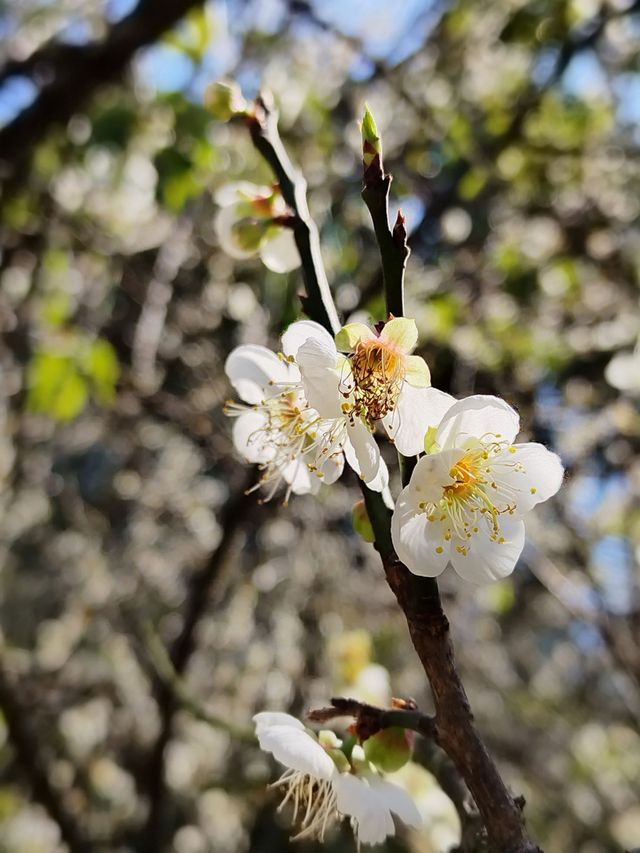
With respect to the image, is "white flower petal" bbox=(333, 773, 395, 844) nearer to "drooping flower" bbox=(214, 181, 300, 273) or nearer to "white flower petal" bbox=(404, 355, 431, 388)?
"white flower petal" bbox=(404, 355, 431, 388)

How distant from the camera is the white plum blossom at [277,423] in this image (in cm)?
74

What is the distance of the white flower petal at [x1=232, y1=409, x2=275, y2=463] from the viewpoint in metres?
0.78

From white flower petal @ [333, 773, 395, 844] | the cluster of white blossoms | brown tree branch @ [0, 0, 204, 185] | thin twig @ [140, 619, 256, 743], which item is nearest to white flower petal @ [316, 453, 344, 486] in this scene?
the cluster of white blossoms

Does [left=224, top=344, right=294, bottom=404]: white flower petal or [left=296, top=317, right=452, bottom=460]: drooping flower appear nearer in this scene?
[left=296, top=317, right=452, bottom=460]: drooping flower

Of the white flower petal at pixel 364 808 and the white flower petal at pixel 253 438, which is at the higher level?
the white flower petal at pixel 253 438

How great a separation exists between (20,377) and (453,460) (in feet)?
7.05

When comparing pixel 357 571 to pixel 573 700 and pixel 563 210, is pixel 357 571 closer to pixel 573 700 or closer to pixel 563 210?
pixel 563 210

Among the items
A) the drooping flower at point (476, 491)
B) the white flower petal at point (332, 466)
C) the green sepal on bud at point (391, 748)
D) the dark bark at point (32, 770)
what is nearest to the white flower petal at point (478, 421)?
the drooping flower at point (476, 491)

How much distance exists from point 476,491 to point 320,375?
0.17 metres

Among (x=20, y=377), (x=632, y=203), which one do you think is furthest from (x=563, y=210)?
(x=20, y=377)

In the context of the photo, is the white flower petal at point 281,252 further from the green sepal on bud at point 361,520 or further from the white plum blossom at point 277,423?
the green sepal on bud at point 361,520

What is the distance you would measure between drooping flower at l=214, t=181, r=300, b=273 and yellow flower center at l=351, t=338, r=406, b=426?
261 mm

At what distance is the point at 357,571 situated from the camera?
245 centimetres

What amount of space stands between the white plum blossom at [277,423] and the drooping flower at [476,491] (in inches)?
4.6
